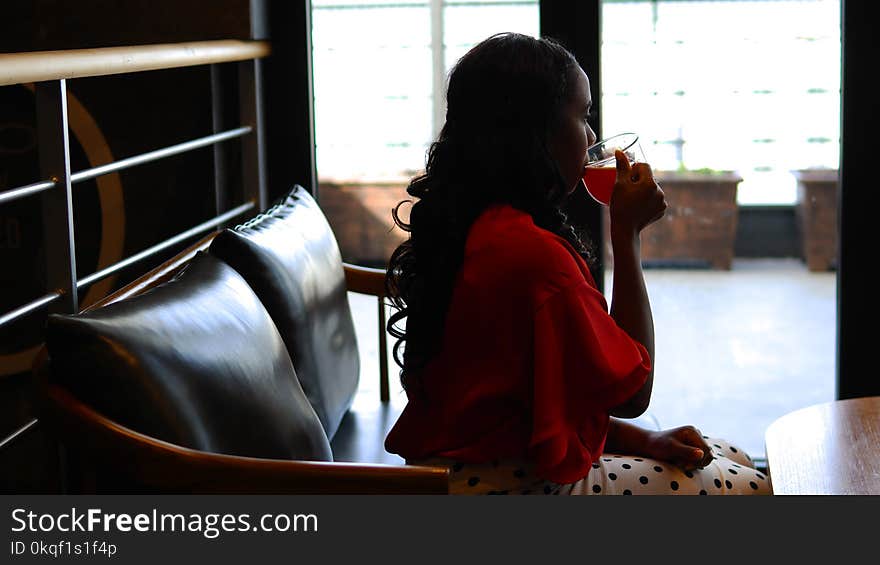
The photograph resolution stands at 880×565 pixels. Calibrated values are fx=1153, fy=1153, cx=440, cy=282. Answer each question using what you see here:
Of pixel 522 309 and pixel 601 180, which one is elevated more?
pixel 601 180

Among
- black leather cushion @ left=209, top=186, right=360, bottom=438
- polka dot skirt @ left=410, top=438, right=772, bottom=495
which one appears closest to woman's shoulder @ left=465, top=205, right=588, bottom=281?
polka dot skirt @ left=410, top=438, right=772, bottom=495

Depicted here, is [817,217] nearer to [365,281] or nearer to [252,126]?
[365,281]

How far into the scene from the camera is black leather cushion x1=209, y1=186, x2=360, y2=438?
2068 millimetres

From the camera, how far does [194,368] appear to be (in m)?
1.49

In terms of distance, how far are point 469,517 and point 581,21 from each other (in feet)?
6.21

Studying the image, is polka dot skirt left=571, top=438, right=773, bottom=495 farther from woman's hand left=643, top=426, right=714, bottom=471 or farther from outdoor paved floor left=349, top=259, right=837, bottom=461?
outdoor paved floor left=349, top=259, right=837, bottom=461

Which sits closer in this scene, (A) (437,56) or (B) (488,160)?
(B) (488,160)

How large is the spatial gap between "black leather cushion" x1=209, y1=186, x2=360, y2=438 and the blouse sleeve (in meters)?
0.71

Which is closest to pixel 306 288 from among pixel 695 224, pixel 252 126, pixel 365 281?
pixel 365 281

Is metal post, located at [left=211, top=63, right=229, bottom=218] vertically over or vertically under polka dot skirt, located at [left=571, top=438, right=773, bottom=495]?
over

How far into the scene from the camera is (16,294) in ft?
9.66

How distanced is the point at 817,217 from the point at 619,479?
162 centimetres

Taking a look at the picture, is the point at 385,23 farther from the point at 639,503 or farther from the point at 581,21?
the point at 639,503

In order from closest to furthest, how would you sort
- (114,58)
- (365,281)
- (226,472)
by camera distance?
(226,472) → (114,58) → (365,281)
